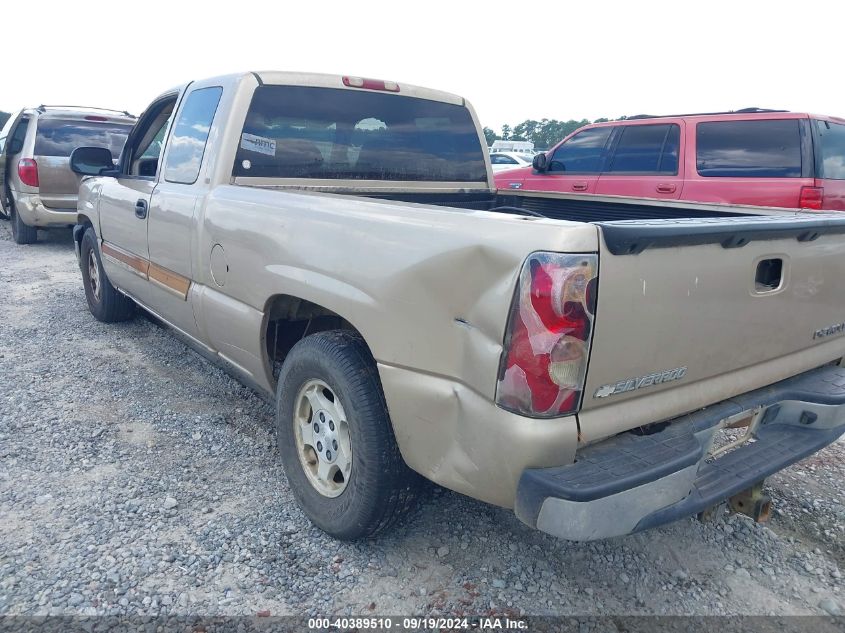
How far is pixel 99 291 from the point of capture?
5332 millimetres

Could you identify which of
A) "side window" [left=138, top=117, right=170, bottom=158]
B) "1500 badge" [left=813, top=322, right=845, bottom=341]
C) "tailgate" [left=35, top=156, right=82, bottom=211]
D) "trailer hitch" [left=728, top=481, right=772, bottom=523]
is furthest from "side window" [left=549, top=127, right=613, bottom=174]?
"tailgate" [left=35, top=156, right=82, bottom=211]

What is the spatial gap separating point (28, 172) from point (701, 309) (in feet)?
29.8

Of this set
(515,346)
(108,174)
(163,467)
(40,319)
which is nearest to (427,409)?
(515,346)

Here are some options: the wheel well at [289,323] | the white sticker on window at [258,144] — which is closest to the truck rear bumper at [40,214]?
the white sticker on window at [258,144]

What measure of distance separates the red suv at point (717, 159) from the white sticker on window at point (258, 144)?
4.67 meters

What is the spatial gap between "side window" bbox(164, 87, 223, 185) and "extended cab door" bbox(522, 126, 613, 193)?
4.45 metres

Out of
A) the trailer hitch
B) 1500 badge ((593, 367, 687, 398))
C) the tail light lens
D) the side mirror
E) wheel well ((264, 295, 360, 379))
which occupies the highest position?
the side mirror

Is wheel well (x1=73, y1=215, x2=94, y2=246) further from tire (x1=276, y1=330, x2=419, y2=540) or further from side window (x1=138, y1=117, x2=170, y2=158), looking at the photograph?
tire (x1=276, y1=330, x2=419, y2=540)

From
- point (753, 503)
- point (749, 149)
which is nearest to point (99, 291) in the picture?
point (753, 503)

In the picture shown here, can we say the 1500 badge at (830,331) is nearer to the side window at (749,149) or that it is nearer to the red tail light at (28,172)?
the side window at (749,149)

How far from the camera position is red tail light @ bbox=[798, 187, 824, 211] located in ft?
18.3

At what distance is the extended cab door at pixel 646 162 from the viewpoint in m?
6.63

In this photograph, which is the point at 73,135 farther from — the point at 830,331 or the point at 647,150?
the point at 830,331

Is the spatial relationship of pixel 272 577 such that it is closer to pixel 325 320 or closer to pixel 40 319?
pixel 325 320
